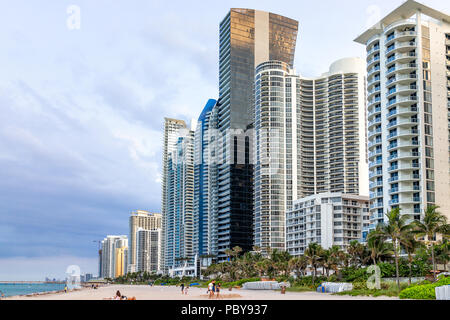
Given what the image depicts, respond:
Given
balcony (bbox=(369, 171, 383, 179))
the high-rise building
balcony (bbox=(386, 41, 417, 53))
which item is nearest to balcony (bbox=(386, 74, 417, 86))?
balcony (bbox=(386, 41, 417, 53))

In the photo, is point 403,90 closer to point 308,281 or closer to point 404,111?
point 404,111

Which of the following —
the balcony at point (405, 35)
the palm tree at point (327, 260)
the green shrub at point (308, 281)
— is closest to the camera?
the green shrub at point (308, 281)

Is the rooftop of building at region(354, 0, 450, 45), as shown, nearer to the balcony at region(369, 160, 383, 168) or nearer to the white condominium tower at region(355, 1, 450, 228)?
the white condominium tower at region(355, 1, 450, 228)

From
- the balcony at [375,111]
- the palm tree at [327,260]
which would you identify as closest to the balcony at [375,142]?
the balcony at [375,111]

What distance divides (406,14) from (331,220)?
232 ft

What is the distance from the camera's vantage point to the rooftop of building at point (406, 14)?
116438 millimetres

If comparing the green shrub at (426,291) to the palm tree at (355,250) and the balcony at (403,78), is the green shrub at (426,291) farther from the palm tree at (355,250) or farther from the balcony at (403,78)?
the balcony at (403,78)

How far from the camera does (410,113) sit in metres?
113

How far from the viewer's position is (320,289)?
80.8 m

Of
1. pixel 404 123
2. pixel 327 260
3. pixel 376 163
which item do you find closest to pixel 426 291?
pixel 327 260

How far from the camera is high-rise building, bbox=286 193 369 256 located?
536 feet
